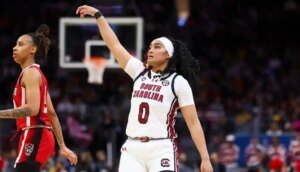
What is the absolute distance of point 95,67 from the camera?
16.7 meters

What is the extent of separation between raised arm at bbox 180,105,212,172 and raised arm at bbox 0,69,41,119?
1.39 metres

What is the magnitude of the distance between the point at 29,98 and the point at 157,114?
122 cm

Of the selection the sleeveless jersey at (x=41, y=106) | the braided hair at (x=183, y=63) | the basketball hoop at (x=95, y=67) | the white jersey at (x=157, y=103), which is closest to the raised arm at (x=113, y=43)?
the white jersey at (x=157, y=103)

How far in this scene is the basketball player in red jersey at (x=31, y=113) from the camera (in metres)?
8.37

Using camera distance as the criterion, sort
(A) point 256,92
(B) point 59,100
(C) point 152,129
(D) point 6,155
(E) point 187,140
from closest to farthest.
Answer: (C) point 152,129, (D) point 6,155, (E) point 187,140, (B) point 59,100, (A) point 256,92

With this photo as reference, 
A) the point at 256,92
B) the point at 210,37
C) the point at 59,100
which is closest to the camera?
the point at 59,100

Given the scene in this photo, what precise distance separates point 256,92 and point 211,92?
124cm

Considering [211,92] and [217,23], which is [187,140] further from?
[217,23]

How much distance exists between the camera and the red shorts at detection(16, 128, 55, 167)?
8.40 m

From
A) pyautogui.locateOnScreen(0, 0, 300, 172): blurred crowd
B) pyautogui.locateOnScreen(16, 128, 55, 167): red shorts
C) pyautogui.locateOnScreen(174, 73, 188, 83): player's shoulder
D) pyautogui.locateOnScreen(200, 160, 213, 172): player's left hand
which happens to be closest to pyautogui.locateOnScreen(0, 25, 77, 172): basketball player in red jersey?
pyautogui.locateOnScreen(16, 128, 55, 167): red shorts

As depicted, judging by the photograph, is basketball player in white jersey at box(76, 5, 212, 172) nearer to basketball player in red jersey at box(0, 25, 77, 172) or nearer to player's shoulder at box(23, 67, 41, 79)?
basketball player in red jersey at box(0, 25, 77, 172)

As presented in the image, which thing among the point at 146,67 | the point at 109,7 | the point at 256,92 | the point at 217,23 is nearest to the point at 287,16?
the point at 217,23

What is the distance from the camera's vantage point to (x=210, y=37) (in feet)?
88.6

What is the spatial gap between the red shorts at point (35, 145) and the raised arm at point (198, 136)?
1.35 m
